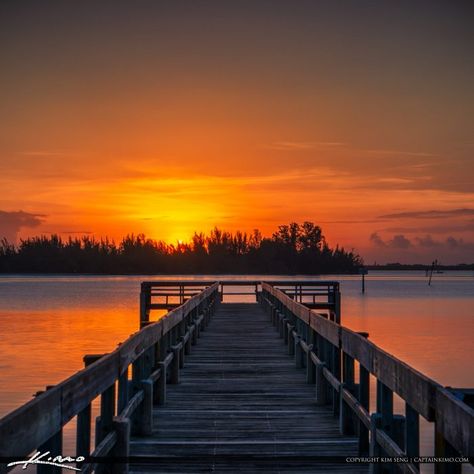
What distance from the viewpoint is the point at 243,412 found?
30.3 ft

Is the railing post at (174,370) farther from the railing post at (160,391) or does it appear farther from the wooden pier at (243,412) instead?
the railing post at (160,391)

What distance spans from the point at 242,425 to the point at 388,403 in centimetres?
307

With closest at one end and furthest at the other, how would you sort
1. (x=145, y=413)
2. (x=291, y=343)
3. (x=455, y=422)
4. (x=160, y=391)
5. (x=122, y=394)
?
(x=455, y=422) < (x=122, y=394) < (x=145, y=413) < (x=160, y=391) < (x=291, y=343)

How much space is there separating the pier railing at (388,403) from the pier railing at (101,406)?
188 centimetres

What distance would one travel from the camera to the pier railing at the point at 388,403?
3910 mm

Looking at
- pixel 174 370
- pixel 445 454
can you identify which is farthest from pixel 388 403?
pixel 174 370

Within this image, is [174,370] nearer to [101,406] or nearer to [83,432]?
[101,406]

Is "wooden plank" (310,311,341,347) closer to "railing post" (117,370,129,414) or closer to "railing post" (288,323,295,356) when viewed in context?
"railing post" (117,370,129,414)

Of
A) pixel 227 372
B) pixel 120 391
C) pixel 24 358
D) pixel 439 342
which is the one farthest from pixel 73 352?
pixel 120 391

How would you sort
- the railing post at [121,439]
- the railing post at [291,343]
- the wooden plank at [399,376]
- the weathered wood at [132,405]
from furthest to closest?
1. the railing post at [291,343]
2. the weathered wood at [132,405]
3. the railing post at [121,439]
4. the wooden plank at [399,376]

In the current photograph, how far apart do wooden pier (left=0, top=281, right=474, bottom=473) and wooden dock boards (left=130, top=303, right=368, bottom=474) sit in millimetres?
14

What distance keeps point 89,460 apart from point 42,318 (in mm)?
63635

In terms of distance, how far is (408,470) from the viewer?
15.6 ft

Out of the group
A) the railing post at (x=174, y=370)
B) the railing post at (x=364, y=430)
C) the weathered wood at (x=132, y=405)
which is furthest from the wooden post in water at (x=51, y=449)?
the railing post at (x=174, y=370)
